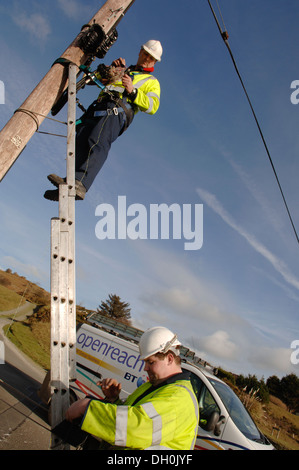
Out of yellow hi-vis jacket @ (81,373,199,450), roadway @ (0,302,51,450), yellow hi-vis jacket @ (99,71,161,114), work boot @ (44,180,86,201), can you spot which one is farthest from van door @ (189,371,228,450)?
yellow hi-vis jacket @ (99,71,161,114)

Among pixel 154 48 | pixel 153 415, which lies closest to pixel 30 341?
pixel 154 48

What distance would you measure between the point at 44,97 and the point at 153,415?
2637mm

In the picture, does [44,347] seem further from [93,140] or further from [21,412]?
[93,140]

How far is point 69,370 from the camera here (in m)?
2.12

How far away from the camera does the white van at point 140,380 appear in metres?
5.95

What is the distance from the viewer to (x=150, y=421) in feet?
6.02

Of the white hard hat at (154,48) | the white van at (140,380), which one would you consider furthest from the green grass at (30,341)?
the white hard hat at (154,48)

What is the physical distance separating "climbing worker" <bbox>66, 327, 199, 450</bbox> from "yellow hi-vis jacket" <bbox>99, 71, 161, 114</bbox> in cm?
265

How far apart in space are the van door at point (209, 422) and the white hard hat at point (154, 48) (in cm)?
604

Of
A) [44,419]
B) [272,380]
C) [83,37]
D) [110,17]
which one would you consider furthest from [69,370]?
[272,380]

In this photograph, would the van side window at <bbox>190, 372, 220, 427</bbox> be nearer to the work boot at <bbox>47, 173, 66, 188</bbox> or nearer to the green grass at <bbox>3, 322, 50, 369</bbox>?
the work boot at <bbox>47, 173, 66, 188</bbox>

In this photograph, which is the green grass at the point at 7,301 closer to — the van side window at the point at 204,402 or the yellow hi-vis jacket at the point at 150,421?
the van side window at the point at 204,402

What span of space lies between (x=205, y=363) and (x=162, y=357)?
23.7 ft
